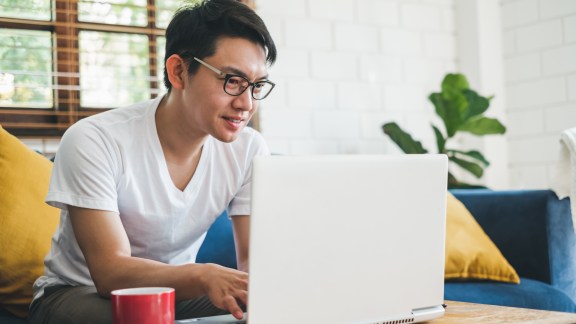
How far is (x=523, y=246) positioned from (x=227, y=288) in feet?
5.36

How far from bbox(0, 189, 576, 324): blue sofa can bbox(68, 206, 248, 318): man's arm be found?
0.84 meters

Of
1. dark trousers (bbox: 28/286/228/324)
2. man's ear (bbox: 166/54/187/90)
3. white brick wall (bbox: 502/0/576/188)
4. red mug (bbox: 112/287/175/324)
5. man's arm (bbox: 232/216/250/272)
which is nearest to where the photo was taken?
red mug (bbox: 112/287/175/324)

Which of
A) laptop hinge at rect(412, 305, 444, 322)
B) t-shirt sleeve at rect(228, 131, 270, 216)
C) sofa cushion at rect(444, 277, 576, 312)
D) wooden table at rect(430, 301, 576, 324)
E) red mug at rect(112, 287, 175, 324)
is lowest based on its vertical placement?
sofa cushion at rect(444, 277, 576, 312)

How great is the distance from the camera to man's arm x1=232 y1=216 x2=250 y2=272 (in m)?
1.77

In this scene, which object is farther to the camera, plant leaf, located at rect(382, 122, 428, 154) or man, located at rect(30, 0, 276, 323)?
plant leaf, located at rect(382, 122, 428, 154)

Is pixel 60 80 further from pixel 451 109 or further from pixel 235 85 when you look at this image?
pixel 451 109

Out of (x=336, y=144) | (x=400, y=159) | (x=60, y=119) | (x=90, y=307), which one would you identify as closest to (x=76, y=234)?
(x=90, y=307)

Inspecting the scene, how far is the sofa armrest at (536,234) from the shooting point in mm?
2398

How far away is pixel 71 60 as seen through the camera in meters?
2.69

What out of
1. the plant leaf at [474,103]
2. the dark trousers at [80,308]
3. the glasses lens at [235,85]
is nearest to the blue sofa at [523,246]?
the plant leaf at [474,103]

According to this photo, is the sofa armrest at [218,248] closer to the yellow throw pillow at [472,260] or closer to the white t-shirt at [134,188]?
the white t-shirt at [134,188]

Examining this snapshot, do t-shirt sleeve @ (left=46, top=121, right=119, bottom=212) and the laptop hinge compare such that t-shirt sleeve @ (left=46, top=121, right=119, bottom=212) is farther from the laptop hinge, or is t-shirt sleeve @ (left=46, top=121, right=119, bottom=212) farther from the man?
the laptop hinge

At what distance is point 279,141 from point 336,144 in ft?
1.00

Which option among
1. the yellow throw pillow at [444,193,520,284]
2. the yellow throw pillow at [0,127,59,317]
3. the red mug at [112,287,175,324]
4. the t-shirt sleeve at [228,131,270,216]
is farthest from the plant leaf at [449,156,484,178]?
the red mug at [112,287,175,324]
